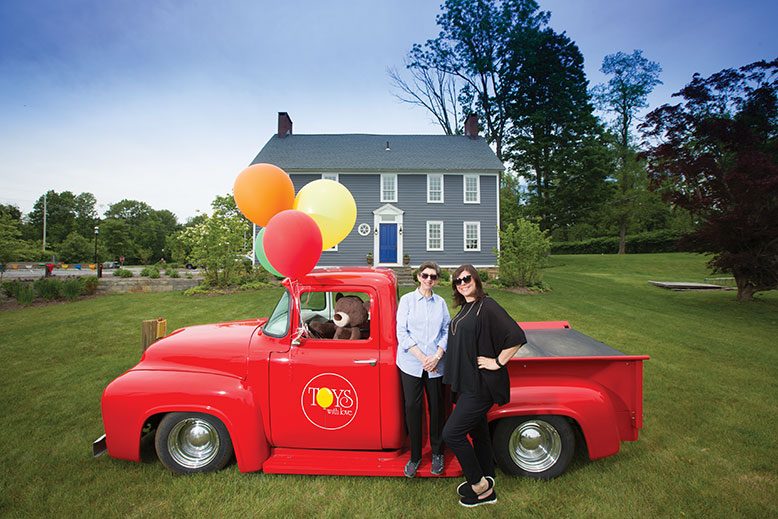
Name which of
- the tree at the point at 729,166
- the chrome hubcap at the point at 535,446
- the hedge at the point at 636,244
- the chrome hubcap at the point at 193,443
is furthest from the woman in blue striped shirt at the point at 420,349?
the hedge at the point at 636,244

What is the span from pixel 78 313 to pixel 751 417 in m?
15.7

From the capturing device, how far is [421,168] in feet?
73.8

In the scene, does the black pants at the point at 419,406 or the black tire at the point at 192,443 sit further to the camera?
the black tire at the point at 192,443

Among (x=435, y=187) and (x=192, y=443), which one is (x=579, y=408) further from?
(x=435, y=187)

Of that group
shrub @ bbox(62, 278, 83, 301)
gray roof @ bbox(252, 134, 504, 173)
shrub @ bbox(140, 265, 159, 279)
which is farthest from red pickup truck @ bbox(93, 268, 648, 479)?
gray roof @ bbox(252, 134, 504, 173)

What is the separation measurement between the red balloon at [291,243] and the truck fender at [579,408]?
216 cm

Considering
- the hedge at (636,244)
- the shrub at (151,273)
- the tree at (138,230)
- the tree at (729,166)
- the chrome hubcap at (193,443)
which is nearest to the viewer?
the chrome hubcap at (193,443)

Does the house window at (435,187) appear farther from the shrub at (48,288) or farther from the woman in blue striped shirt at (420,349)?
the woman in blue striped shirt at (420,349)

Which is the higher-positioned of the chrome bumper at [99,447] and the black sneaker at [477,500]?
the chrome bumper at [99,447]

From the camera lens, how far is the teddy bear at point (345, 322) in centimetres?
361

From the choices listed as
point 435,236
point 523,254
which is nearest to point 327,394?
point 523,254

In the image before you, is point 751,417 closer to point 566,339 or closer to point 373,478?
point 566,339

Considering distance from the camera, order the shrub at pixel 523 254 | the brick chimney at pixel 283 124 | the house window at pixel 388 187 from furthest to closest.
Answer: the brick chimney at pixel 283 124
the house window at pixel 388 187
the shrub at pixel 523 254

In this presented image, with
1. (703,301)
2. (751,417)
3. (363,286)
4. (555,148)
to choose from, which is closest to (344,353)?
(363,286)
